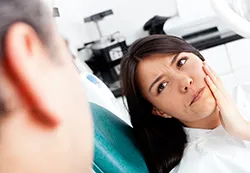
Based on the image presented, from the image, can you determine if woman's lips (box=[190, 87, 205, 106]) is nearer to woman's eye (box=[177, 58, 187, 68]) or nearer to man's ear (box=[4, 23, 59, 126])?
woman's eye (box=[177, 58, 187, 68])

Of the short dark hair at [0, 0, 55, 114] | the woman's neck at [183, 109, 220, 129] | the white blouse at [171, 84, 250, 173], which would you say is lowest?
the white blouse at [171, 84, 250, 173]

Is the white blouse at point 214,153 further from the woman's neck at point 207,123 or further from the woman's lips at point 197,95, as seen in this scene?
the woman's lips at point 197,95

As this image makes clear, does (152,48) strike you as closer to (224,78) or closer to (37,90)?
(37,90)

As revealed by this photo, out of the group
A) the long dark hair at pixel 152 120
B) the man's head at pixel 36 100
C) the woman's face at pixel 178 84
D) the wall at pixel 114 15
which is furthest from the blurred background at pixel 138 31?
the man's head at pixel 36 100

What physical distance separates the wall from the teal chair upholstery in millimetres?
1511

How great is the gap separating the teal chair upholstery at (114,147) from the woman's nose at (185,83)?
226mm

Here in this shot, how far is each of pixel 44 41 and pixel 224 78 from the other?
200cm

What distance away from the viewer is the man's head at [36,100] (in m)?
0.24

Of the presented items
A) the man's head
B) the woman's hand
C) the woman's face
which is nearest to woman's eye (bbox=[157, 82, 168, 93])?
the woman's face

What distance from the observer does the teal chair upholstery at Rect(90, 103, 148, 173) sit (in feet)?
3.02

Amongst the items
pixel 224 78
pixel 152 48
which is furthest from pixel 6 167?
pixel 224 78

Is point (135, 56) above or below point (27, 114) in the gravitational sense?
below

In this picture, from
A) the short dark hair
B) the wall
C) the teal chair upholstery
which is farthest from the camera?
the wall

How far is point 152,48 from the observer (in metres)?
1.09
